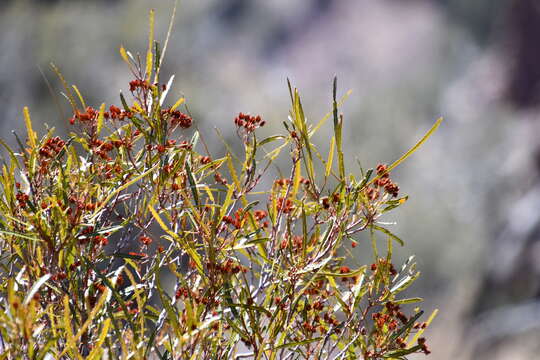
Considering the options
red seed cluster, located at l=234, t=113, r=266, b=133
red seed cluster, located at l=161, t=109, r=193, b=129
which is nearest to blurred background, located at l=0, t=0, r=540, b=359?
red seed cluster, located at l=234, t=113, r=266, b=133

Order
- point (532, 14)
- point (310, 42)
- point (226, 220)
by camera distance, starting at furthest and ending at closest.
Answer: point (310, 42) → point (532, 14) → point (226, 220)

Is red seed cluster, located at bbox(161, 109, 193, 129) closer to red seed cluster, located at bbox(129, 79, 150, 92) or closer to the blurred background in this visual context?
red seed cluster, located at bbox(129, 79, 150, 92)

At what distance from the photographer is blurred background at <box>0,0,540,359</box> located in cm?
882

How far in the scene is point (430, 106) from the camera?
18.1 metres

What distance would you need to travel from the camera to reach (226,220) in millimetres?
1099

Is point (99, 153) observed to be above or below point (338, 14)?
below

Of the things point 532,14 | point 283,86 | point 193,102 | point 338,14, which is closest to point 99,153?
point 193,102

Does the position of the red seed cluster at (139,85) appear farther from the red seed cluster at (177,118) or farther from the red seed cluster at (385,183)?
the red seed cluster at (385,183)

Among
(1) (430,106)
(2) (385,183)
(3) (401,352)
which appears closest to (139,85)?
(2) (385,183)

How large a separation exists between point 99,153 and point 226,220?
0.27 m

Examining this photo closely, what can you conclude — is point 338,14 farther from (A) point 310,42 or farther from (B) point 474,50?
(B) point 474,50

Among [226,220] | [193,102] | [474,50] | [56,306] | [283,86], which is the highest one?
[474,50]

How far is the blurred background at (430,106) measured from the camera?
8820 mm

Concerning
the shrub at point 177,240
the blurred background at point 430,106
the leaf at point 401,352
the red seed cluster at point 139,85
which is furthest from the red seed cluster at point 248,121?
the blurred background at point 430,106
